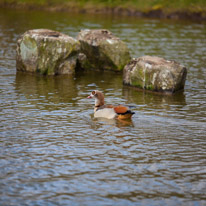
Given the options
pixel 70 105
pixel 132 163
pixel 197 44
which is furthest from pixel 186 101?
pixel 197 44

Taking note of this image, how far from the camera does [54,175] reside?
11.1 meters

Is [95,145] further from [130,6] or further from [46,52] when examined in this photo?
[130,6]

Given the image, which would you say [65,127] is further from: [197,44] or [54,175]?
[197,44]

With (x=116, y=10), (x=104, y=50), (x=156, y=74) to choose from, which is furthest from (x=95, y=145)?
(x=116, y=10)

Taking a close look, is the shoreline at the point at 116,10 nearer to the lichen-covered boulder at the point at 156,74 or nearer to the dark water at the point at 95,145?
the dark water at the point at 95,145

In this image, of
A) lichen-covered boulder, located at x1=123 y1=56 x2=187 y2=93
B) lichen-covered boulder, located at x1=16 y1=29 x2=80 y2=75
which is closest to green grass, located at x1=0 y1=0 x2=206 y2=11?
lichen-covered boulder, located at x1=16 y1=29 x2=80 y2=75

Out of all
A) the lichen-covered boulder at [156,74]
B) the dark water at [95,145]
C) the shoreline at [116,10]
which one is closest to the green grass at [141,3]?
the shoreline at [116,10]

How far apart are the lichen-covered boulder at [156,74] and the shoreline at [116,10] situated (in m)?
38.9

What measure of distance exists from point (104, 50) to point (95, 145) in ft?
40.9

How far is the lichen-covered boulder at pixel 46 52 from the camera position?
23844 millimetres

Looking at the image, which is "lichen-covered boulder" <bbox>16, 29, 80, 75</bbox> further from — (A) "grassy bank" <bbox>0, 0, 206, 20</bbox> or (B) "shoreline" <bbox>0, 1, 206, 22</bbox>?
(A) "grassy bank" <bbox>0, 0, 206, 20</bbox>

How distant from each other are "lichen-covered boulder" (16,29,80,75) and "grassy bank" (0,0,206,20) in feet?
125

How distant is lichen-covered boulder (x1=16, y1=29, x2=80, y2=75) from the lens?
2384 centimetres

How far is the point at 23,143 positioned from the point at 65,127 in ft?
6.99
